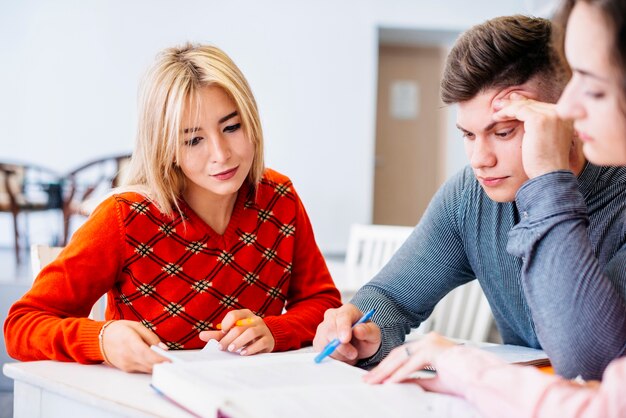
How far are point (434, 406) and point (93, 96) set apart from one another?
570 centimetres

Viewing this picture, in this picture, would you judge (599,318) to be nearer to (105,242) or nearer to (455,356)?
(455,356)

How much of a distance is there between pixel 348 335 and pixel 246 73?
524cm

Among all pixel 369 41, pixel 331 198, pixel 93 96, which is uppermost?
pixel 369 41

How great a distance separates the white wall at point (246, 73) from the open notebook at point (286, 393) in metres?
5.24

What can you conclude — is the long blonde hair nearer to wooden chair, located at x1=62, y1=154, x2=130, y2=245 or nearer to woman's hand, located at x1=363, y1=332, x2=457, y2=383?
woman's hand, located at x1=363, y1=332, x2=457, y2=383

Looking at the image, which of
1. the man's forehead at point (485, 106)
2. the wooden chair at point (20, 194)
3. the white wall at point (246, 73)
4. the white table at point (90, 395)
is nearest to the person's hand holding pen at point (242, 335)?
the white table at point (90, 395)

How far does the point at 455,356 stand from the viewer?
829 millimetres

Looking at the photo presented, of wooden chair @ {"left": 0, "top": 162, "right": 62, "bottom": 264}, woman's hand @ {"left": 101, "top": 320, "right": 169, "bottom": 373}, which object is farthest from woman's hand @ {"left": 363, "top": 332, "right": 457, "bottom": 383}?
wooden chair @ {"left": 0, "top": 162, "right": 62, "bottom": 264}

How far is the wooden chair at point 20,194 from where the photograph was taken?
15.4ft

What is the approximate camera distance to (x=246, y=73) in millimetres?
6121

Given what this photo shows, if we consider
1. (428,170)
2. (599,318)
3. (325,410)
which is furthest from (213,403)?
(428,170)

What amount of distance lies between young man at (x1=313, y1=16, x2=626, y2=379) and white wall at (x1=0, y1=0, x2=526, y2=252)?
15.7 ft

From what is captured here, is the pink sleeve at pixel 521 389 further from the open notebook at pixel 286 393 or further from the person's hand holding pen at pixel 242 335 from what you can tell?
the person's hand holding pen at pixel 242 335

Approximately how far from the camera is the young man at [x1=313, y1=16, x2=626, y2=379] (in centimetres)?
96
